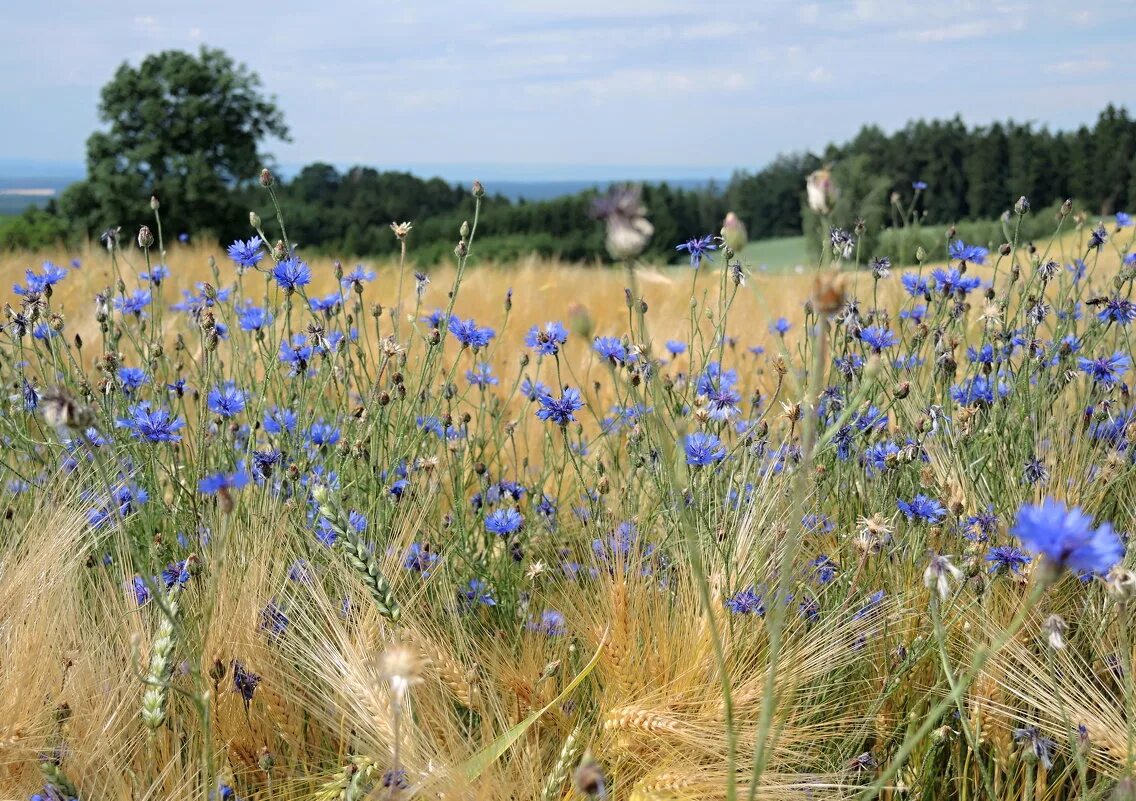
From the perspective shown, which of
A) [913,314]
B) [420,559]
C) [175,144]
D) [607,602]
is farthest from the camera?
[175,144]

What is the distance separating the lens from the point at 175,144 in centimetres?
2064

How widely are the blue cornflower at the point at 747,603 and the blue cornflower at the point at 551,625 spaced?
0.99ft

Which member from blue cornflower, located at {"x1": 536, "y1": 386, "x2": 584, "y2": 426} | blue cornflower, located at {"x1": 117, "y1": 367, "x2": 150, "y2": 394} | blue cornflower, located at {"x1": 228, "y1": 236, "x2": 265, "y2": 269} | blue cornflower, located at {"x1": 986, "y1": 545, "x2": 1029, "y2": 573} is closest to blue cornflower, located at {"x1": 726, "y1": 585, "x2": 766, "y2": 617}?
blue cornflower, located at {"x1": 986, "y1": 545, "x2": 1029, "y2": 573}

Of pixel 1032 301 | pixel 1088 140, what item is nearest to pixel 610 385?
pixel 1032 301

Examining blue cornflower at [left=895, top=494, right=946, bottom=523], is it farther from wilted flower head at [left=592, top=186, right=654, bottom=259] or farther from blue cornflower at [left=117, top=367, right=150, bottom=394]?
blue cornflower at [left=117, top=367, right=150, bottom=394]

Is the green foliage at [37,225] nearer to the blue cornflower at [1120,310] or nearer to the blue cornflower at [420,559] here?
the blue cornflower at [420,559]

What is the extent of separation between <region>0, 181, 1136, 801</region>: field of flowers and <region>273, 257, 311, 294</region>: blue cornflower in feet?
0.04

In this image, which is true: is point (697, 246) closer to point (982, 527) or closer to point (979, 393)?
point (979, 393)

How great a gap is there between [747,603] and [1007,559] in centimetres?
44

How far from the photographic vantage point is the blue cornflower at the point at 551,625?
1.83 meters

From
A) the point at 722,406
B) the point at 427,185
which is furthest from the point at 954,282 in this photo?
the point at 427,185

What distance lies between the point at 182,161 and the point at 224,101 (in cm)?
155

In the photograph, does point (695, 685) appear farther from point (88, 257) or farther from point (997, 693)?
point (88, 257)

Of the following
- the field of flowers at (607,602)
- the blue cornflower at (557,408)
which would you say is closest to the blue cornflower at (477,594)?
the field of flowers at (607,602)
